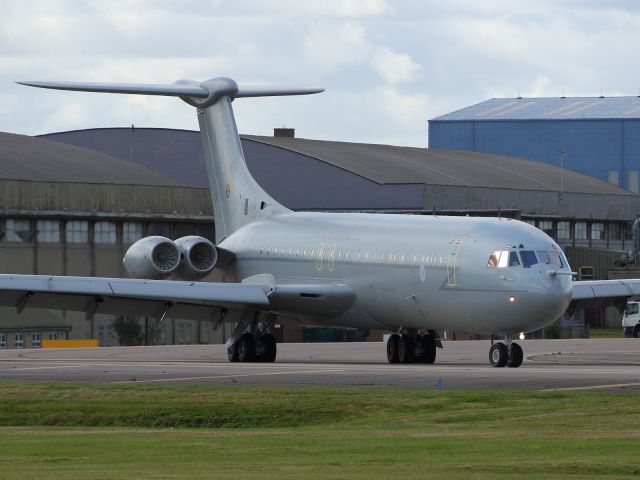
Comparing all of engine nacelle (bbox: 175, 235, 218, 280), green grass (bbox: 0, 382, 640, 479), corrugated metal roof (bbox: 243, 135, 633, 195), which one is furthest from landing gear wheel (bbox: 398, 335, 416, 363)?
corrugated metal roof (bbox: 243, 135, 633, 195)

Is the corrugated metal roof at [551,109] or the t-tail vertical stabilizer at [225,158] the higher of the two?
the corrugated metal roof at [551,109]

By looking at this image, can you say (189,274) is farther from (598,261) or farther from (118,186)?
(598,261)

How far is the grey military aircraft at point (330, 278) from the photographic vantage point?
134 ft

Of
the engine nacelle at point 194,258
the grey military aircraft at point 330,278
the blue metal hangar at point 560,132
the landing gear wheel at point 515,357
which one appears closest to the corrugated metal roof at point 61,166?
the grey military aircraft at point 330,278

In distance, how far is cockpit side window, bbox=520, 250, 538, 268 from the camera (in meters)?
40.4

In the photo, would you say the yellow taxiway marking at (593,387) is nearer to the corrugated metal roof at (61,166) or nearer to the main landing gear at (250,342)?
the main landing gear at (250,342)

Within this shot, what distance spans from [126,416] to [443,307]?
15.4m

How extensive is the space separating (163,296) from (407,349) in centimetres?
687

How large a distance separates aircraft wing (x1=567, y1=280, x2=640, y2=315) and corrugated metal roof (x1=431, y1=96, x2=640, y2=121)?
275 ft

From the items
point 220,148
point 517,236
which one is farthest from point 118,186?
point 517,236

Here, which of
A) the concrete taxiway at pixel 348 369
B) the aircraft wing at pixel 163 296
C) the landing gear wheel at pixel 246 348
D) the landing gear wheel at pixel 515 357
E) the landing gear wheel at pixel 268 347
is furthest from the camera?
the landing gear wheel at pixel 268 347

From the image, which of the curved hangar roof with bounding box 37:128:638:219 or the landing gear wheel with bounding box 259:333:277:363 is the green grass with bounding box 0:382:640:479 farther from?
the curved hangar roof with bounding box 37:128:638:219

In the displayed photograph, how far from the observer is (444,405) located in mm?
27812

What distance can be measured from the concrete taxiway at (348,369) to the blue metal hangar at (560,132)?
73189 millimetres
